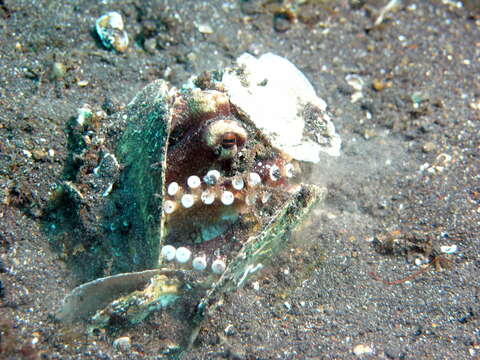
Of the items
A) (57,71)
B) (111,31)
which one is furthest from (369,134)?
(57,71)

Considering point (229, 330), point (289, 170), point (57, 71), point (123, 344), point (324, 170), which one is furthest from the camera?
point (324, 170)

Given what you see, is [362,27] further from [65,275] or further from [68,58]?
[65,275]

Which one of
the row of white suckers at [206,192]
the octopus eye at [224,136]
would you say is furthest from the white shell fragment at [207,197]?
the octopus eye at [224,136]

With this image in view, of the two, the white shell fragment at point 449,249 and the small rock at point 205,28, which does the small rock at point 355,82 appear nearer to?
the small rock at point 205,28

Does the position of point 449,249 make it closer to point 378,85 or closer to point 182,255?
point 378,85

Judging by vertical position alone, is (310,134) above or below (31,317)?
above

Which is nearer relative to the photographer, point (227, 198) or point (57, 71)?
point (227, 198)

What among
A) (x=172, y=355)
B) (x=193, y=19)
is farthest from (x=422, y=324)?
(x=193, y=19)
